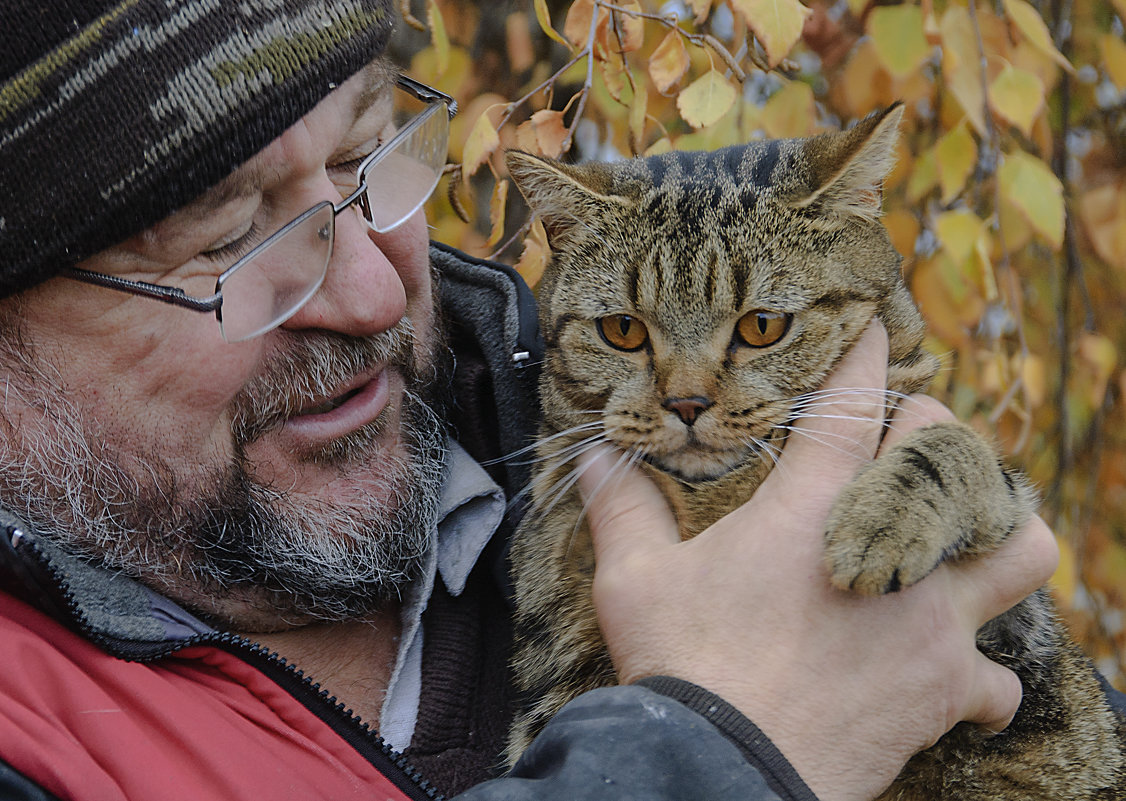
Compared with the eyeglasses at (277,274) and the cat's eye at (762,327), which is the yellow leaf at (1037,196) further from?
the eyeglasses at (277,274)

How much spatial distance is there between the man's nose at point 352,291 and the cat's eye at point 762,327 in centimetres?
53

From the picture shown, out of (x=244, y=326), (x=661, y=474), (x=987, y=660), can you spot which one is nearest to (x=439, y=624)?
(x=661, y=474)

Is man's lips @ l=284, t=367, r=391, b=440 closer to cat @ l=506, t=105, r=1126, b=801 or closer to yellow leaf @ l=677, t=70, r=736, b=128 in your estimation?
cat @ l=506, t=105, r=1126, b=801

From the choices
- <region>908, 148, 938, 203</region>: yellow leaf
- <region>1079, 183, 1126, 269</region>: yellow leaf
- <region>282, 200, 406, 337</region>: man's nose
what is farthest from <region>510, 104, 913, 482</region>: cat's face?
<region>1079, 183, 1126, 269</region>: yellow leaf

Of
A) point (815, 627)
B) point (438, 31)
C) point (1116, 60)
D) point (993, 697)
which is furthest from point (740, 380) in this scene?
point (1116, 60)

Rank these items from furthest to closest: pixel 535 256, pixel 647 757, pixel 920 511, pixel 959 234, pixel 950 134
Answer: pixel 950 134 → pixel 959 234 → pixel 535 256 → pixel 920 511 → pixel 647 757

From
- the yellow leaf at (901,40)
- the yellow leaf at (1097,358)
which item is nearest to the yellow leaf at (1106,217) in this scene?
the yellow leaf at (1097,358)

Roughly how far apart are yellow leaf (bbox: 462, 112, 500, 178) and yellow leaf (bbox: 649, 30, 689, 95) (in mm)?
300

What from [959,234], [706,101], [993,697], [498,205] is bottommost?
[959,234]

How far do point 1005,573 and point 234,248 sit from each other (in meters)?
1.09

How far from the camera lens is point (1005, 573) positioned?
4.23 feet

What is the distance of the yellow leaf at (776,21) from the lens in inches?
61.2

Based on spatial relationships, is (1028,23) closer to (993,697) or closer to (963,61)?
(963,61)

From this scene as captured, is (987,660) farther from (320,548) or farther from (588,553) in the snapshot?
(320,548)
